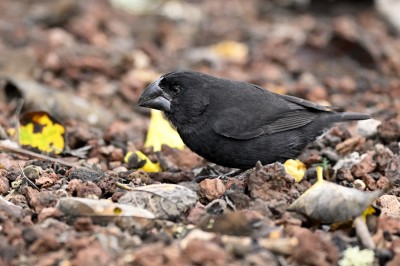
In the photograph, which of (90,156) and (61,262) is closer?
(61,262)

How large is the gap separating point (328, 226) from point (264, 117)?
149 centimetres

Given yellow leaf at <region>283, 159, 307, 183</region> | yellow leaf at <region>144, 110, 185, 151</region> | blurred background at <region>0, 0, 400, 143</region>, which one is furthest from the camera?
blurred background at <region>0, 0, 400, 143</region>

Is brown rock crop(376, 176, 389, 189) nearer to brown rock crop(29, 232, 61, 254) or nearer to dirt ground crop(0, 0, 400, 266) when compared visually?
dirt ground crop(0, 0, 400, 266)

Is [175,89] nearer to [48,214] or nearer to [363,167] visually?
[363,167]

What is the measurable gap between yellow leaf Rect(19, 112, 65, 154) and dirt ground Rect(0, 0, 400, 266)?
0.08m

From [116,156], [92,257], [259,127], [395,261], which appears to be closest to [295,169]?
[259,127]

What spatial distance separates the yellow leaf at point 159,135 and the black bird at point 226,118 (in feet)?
2.06

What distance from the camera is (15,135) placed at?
561 cm

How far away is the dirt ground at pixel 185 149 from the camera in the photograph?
11.8 feet

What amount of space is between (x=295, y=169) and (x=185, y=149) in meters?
1.21

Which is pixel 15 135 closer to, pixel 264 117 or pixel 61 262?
pixel 264 117

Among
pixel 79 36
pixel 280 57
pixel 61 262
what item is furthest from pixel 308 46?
pixel 61 262

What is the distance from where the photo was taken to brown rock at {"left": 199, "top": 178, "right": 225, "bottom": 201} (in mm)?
4391

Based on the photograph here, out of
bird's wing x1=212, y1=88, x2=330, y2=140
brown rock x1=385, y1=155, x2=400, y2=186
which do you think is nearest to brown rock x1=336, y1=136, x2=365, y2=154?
bird's wing x1=212, y1=88, x2=330, y2=140
